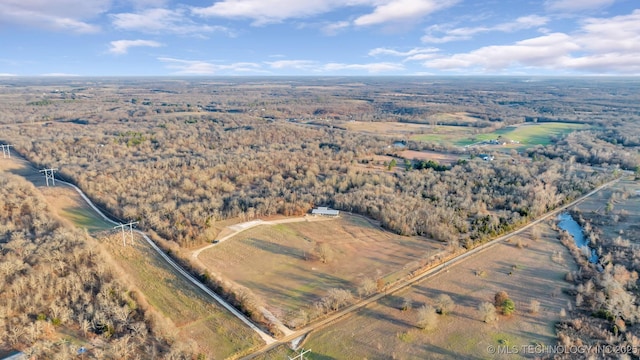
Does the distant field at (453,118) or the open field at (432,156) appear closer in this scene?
the open field at (432,156)

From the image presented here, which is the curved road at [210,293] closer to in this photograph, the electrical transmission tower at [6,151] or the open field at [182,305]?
the open field at [182,305]

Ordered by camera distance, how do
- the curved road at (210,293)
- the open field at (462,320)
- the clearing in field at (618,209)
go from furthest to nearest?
the clearing in field at (618,209), the curved road at (210,293), the open field at (462,320)

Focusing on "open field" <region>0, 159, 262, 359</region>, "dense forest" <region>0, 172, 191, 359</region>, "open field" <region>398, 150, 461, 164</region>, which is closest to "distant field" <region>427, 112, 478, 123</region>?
"open field" <region>398, 150, 461, 164</region>

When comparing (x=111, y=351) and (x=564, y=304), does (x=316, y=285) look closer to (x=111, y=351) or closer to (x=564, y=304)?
(x=111, y=351)

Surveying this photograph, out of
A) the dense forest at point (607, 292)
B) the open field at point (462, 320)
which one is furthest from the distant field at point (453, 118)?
the open field at point (462, 320)

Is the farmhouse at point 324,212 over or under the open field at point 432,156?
under

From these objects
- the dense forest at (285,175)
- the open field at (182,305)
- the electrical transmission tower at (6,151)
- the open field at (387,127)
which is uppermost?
the open field at (387,127)

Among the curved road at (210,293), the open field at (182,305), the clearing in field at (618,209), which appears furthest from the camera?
the clearing in field at (618,209)

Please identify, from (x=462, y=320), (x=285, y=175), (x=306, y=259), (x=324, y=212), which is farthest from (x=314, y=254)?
(x=285, y=175)
